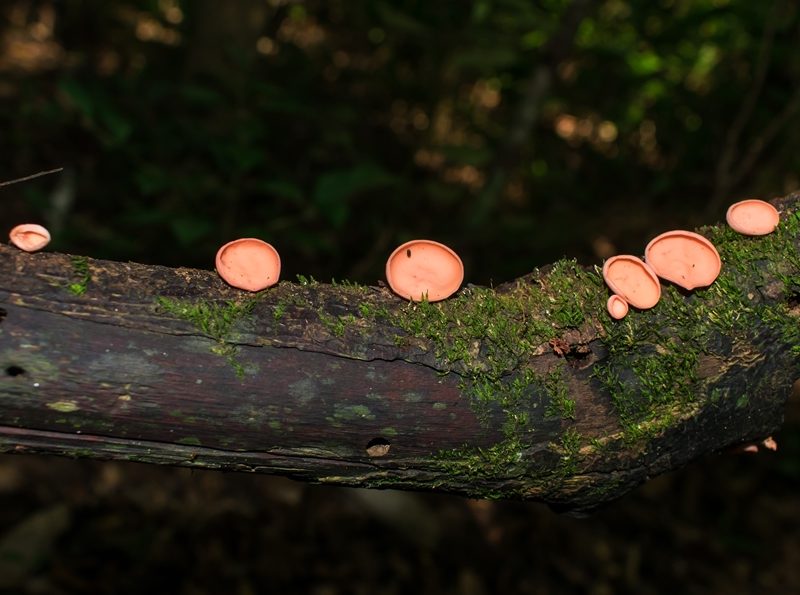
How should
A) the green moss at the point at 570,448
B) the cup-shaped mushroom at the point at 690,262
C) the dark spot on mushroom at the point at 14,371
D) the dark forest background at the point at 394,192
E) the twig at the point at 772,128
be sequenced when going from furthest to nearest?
the twig at the point at 772,128
the dark forest background at the point at 394,192
the cup-shaped mushroom at the point at 690,262
the green moss at the point at 570,448
the dark spot on mushroom at the point at 14,371

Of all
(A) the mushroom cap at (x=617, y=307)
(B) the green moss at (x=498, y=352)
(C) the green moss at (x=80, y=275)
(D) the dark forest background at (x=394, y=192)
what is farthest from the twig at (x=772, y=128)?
(C) the green moss at (x=80, y=275)

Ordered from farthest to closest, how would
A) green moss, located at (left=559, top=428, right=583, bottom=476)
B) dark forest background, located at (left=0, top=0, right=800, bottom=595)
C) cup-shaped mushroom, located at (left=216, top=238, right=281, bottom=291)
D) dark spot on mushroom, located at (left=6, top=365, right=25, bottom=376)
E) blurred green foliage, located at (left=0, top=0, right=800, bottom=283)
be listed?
blurred green foliage, located at (left=0, top=0, right=800, bottom=283) < dark forest background, located at (left=0, top=0, right=800, bottom=595) < green moss, located at (left=559, top=428, right=583, bottom=476) < cup-shaped mushroom, located at (left=216, top=238, right=281, bottom=291) < dark spot on mushroom, located at (left=6, top=365, right=25, bottom=376)

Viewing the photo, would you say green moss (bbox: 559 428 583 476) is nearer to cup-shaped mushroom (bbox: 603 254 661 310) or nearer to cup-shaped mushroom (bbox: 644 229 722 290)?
cup-shaped mushroom (bbox: 603 254 661 310)

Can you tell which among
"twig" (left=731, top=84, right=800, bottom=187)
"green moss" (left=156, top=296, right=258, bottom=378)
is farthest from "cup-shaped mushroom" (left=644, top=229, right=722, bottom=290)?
"twig" (left=731, top=84, right=800, bottom=187)

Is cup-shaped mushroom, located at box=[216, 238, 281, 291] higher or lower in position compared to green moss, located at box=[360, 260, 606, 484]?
higher

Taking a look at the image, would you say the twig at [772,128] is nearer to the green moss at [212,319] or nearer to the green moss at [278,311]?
the green moss at [278,311]

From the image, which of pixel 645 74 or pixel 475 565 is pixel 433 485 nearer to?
pixel 475 565

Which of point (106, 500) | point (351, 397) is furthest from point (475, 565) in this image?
point (351, 397)
